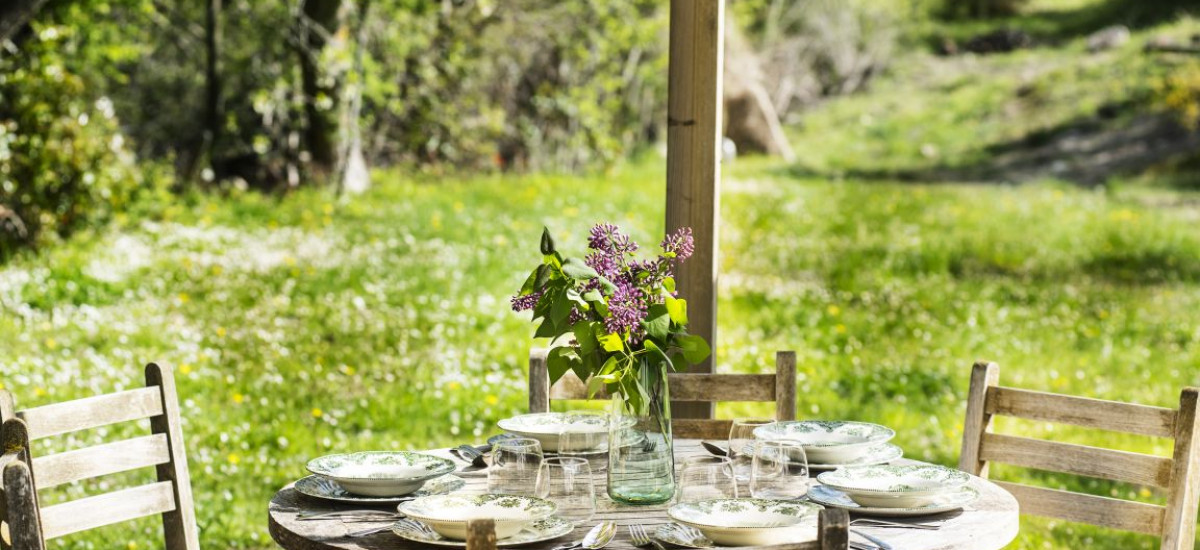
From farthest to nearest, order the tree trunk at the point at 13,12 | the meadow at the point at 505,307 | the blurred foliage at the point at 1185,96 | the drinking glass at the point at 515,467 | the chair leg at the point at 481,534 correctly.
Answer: the blurred foliage at the point at 1185,96 < the tree trunk at the point at 13,12 < the meadow at the point at 505,307 < the drinking glass at the point at 515,467 < the chair leg at the point at 481,534

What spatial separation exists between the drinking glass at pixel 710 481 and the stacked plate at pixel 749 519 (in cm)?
5

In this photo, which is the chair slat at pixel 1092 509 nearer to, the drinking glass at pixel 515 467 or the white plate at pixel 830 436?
the white plate at pixel 830 436

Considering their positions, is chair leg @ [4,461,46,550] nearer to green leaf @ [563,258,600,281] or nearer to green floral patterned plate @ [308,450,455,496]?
green floral patterned plate @ [308,450,455,496]

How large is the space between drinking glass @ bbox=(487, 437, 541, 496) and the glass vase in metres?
0.17

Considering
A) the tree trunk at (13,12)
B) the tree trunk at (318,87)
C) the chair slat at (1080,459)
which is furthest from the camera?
the tree trunk at (318,87)

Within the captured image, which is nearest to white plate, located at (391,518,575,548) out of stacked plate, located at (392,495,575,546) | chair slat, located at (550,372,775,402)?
stacked plate, located at (392,495,575,546)

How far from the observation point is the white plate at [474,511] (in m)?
2.01

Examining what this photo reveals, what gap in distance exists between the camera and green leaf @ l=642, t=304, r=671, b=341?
7.20 feet

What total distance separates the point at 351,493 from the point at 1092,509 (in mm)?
1602

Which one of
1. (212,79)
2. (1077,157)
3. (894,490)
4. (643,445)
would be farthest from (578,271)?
(1077,157)

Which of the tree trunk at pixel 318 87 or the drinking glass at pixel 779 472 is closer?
the drinking glass at pixel 779 472

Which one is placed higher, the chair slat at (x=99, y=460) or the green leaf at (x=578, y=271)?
the green leaf at (x=578, y=271)

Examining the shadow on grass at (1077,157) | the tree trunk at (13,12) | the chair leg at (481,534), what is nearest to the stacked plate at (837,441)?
the chair leg at (481,534)

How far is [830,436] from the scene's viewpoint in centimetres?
265
